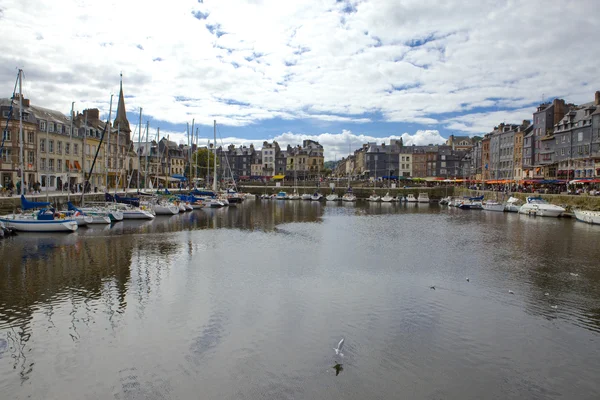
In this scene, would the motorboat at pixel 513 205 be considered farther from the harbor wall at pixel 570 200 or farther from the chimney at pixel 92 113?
the chimney at pixel 92 113

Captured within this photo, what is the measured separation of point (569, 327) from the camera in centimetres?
1355

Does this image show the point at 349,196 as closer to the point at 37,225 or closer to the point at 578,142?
the point at 578,142

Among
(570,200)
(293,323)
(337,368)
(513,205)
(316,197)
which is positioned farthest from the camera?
(316,197)

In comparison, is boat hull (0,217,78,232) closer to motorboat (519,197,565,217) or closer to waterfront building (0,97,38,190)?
waterfront building (0,97,38,190)

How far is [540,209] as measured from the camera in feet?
170

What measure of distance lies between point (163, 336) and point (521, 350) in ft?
32.1

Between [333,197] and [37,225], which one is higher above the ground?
[333,197]

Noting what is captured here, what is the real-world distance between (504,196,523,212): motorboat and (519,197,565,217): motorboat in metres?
2.27

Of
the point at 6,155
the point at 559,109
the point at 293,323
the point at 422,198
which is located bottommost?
the point at 293,323

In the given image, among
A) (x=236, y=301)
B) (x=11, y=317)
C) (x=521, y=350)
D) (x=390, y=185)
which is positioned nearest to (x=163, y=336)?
(x=236, y=301)

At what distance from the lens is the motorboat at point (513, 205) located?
193 ft

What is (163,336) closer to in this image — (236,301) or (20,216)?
(236,301)

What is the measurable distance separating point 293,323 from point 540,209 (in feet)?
156

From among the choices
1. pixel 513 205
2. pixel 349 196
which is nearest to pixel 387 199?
pixel 349 196
